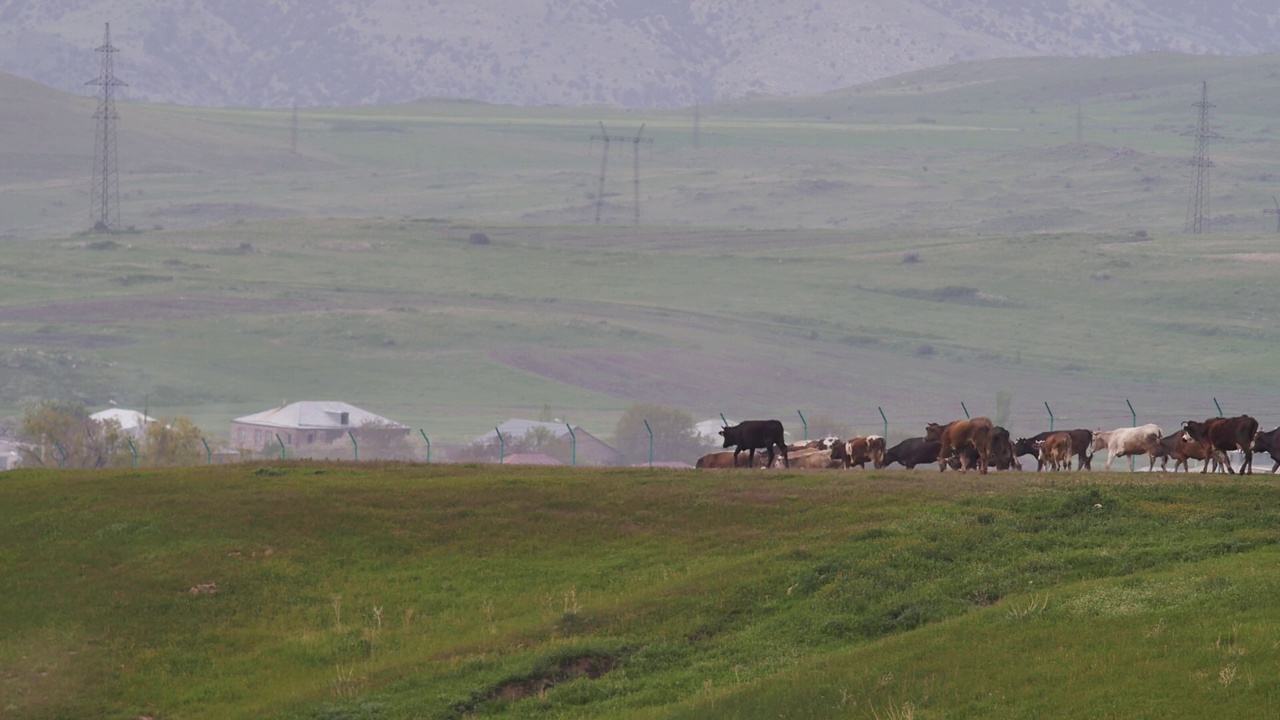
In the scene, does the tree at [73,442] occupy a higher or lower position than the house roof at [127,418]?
lower

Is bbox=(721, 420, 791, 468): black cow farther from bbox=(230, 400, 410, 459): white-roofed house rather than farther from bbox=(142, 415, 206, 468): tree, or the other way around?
bbox=(230, 400, 410, 459): white-roofed house

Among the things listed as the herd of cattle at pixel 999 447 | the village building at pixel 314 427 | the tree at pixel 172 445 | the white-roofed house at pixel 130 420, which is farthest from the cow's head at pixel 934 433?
the village building at pixel 314 427

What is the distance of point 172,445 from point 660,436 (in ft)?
195

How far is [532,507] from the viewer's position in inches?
1355

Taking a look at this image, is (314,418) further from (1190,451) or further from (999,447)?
(1190,451)

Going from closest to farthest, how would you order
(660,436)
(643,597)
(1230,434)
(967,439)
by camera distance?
(643,597) → (1230,434) → (967,439) → (660,436)

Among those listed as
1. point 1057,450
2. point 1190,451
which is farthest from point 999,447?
point 1190,451

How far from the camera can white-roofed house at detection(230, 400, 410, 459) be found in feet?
536

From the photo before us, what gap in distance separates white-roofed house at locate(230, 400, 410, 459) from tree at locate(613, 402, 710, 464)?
21.7m

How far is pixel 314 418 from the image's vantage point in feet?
561

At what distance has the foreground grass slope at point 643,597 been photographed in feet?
67.9

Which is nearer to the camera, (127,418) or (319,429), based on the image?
(127,418)

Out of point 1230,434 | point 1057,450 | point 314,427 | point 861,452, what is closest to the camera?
point 1230,434

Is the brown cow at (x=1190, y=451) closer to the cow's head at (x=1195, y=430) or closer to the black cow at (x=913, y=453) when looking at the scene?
the cow's head at (x=1195, y=430)
